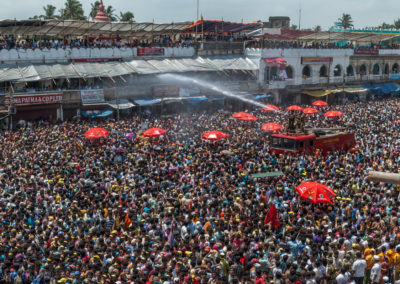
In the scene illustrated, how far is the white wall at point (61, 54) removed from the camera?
33891 mm

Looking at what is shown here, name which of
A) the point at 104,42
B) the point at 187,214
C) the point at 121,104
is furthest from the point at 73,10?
the point at 187,214

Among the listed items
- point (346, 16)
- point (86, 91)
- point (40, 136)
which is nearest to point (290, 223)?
point (40, 136)

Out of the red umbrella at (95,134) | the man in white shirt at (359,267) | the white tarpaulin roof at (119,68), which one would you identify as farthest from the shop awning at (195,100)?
the man in white shirt at (359,267)

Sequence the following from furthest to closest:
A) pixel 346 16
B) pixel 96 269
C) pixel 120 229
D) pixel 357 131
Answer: pixel 346 16 → pixel 357 131 → pixel 120 229 → pixel 96 269

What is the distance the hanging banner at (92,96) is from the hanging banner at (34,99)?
A: 1.85 m

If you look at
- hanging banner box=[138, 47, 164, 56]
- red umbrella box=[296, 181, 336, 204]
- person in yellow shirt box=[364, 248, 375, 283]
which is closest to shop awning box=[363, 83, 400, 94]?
hanging banner box=[138, 47, 164, 56]

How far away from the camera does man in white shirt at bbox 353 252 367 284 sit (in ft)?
35.8

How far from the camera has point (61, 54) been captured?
3612 centimetres

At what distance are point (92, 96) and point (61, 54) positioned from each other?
4634 mm

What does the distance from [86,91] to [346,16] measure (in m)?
86.7

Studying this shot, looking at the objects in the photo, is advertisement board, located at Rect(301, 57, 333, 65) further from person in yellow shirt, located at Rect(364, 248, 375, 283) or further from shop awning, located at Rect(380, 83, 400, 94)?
person in yellow shirt, located at Rect(364, 248, 375, 283)

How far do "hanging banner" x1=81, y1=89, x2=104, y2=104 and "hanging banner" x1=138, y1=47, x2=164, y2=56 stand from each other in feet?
22.5

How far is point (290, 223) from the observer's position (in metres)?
14.3

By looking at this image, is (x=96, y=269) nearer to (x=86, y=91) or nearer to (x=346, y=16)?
(x=86, y=91)
